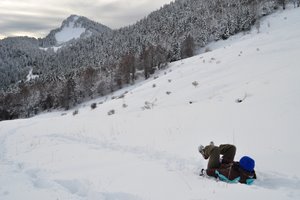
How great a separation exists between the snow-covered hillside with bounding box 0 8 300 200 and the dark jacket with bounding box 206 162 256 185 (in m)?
0.24

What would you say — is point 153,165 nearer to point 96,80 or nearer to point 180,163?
point 180,163

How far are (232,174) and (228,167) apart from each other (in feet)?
0.63

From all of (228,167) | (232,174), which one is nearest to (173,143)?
(228,167)

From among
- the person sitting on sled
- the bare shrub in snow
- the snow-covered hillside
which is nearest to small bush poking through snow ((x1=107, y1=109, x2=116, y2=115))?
the snow-covered hillside

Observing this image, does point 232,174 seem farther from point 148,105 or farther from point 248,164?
point 148,105

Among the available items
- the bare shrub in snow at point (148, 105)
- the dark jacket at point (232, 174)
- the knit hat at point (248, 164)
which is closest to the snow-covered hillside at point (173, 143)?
the bare shrub in snow at point (148, 105)

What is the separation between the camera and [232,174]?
23.1 feet

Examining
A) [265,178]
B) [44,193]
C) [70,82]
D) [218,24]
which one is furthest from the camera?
[218,24]

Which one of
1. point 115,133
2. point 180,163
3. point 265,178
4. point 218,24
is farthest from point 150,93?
point 218,24

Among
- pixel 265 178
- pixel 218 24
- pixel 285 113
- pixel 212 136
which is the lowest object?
pixel 265 178

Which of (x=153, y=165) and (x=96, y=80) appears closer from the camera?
(x=153, y=165)

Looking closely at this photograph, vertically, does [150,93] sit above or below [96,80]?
below

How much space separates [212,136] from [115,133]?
4391 mm

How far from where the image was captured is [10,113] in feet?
268
